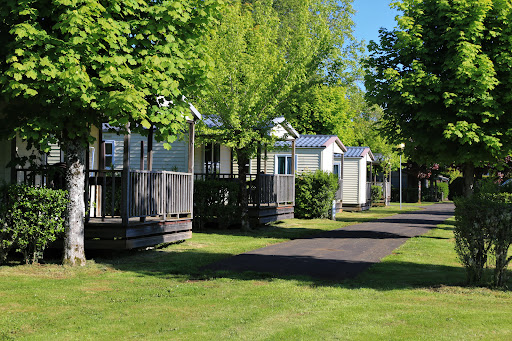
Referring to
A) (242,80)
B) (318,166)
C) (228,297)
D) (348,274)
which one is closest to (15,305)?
(228,297)

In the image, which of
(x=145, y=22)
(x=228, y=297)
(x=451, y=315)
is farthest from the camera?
(x=145, y=22)

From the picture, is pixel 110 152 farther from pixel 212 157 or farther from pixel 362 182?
pixel 362 182

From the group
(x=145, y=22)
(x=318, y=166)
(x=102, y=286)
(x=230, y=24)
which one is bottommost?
(x=102, y=286)

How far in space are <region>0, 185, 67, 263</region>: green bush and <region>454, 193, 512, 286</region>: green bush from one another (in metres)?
7.33

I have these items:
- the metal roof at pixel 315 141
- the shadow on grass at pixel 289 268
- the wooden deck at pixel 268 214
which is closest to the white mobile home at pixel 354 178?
the metal roof at pixel 315 141

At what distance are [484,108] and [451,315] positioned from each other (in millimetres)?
10690

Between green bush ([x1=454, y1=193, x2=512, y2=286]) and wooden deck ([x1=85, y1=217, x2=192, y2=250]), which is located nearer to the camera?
green bush ([x1=454, y1=193, x2=512, y2=286])

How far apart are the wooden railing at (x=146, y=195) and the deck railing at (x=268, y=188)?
212 inches

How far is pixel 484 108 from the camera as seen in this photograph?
16.8 metres

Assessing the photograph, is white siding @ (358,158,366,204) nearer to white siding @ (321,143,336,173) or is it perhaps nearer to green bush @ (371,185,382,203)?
white siding @ (321,143,336,173)

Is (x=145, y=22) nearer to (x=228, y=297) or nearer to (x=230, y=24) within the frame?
(x=228, y=297)

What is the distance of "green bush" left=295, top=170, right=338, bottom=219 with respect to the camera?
91.7 feet

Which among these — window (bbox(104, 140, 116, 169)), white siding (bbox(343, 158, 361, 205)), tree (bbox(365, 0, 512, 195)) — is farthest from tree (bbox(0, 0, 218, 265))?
white siding (bbox(343, 158, 361, 205))

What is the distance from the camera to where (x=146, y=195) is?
13.9 metres
